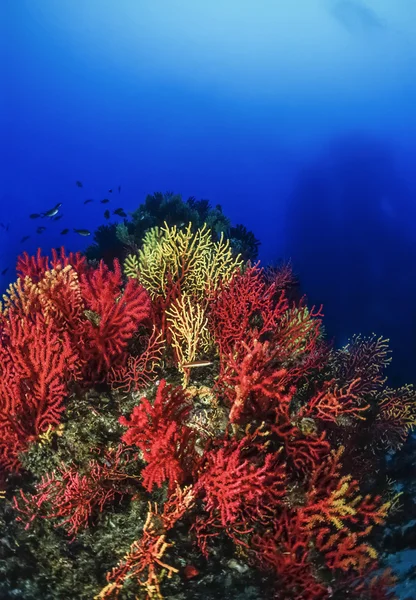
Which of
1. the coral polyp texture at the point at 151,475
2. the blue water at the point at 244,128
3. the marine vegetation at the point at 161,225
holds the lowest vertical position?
the coral polyp texture at the point at 151,475

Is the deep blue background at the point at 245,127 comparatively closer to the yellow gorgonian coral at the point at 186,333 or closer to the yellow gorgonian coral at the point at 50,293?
the yellow gorgonian coral at the point at 186,333

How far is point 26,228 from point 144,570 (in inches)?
2391

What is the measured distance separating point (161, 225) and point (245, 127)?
80119 millimetres

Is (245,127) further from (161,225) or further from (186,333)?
(186,333)

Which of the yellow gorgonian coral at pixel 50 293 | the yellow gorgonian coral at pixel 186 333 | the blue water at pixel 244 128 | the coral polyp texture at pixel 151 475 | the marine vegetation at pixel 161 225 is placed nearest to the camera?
the coral polyp texture at pixel 151 475

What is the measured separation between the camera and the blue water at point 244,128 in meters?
22.9

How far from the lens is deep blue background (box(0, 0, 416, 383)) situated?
75.3ft

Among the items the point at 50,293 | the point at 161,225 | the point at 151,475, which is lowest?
the point at 151,475

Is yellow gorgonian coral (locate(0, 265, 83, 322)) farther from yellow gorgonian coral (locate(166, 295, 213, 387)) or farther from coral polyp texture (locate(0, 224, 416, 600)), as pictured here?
yellow gorgonian coral (locate(166, 295, 213, 387))

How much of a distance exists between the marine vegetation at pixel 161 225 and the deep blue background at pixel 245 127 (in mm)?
8657

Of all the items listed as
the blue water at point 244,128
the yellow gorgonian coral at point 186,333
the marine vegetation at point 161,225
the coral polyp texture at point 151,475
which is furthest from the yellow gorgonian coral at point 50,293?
the blue water at point 244,128

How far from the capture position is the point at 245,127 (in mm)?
83062

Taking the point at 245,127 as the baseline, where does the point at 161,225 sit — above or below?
below

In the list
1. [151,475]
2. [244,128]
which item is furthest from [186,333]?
[244,128]
